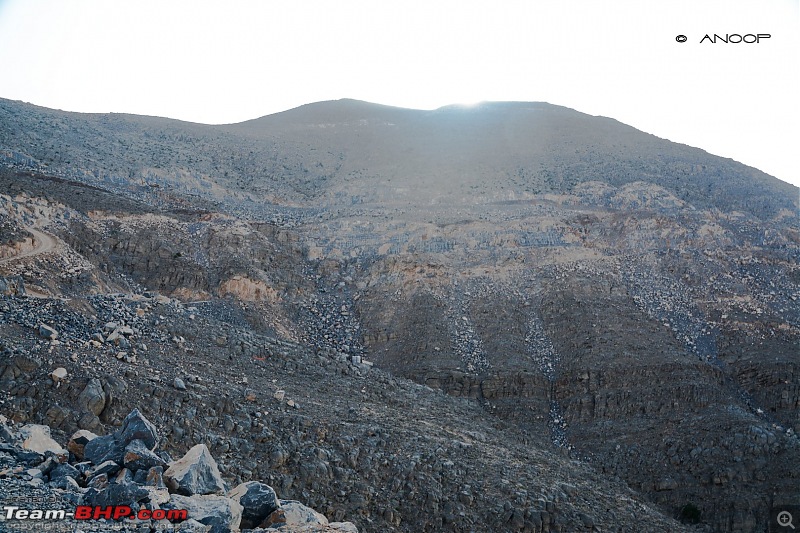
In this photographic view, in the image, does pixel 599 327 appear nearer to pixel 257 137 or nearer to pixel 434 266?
pixel 434 266

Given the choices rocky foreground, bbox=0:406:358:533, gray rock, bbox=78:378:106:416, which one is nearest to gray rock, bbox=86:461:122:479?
rocky foreground, bbox=0:406:358:533

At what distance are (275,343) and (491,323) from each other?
9279 mm

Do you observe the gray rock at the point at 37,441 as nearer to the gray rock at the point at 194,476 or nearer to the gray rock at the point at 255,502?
the gray rock at the point at 194,476

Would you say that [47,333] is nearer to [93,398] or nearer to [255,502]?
[93,398]

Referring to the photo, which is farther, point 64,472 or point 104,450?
point 104,450

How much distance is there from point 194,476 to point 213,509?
109 cm

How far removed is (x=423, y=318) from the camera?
2689 centimetres

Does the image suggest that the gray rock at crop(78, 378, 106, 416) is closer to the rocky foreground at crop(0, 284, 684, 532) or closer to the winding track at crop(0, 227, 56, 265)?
the rocky foreground at crop(0, 284, 684, 532)

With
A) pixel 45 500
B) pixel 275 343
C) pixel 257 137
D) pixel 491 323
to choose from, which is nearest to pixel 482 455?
pixel 275 343

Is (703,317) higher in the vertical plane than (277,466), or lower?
higher

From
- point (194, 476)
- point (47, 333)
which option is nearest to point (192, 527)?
point (194, 476)

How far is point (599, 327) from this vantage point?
2584 centimetres

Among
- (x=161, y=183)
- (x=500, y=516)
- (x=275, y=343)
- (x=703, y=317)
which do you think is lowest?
(x=500, y=516)

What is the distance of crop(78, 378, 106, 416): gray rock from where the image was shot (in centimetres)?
1370
